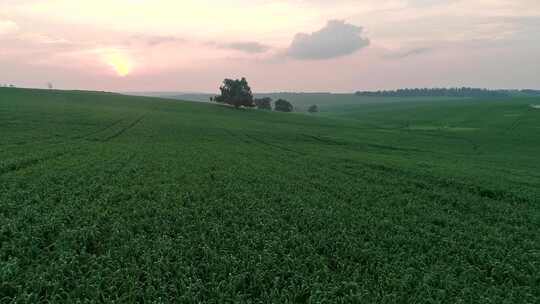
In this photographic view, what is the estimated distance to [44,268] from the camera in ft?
29.4

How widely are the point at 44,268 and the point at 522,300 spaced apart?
13.0 metres

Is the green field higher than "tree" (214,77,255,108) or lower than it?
lower

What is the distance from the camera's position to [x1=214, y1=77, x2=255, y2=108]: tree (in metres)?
108

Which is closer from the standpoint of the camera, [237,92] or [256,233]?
[256,233]

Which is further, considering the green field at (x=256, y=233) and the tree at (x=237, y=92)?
the tree at (x=237, y=92)

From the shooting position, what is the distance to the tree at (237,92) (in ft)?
353

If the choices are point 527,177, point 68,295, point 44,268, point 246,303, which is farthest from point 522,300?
point 527,177

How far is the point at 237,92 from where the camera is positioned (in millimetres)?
107500

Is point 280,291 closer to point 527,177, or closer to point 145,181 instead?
point 145,181

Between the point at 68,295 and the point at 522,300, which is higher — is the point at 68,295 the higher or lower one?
the higher one

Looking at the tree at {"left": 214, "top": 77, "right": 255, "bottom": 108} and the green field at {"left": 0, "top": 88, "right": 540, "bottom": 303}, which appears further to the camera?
the tree at {"left": 214, "top": 77, "right": 255, "bottom": 108}

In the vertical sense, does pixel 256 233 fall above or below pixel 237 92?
below

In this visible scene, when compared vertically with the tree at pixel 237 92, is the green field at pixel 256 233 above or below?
below

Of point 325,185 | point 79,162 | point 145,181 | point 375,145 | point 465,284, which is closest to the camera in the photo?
point 465,284
